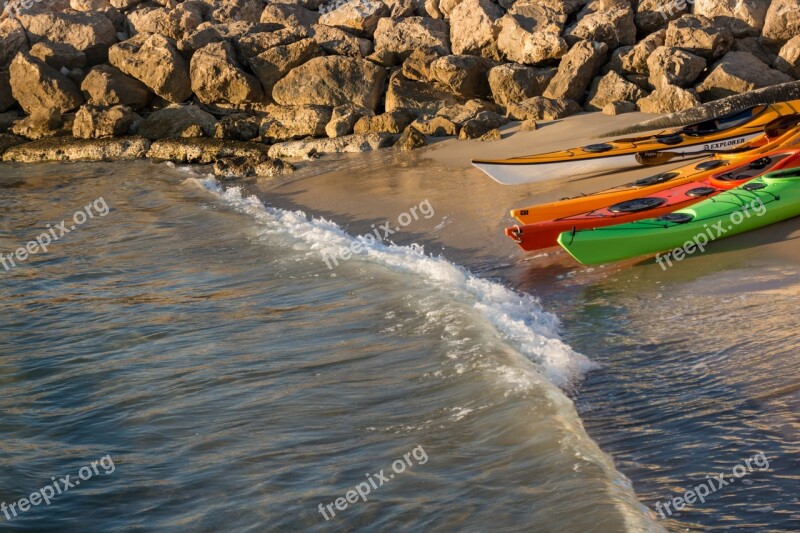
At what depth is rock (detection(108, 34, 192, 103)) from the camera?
52.0 feet

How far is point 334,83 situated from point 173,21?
174 inches

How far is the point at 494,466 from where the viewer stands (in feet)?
14.6

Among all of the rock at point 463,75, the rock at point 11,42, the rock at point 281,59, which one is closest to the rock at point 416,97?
the rock at point 463,75

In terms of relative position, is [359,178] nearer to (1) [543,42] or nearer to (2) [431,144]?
(2) [431,144]

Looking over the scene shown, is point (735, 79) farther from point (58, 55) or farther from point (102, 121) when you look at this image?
point (58, 55)

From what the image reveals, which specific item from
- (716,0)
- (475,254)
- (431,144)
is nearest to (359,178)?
(431,144)

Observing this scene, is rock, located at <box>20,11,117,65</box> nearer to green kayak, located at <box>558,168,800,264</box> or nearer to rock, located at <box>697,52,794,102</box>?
rock, located at <box>697,52,794,102</box>

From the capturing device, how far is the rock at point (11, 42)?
1745 cm

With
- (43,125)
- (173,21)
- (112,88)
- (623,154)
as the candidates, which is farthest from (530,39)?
(43,125)

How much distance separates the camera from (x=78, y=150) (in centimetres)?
1560

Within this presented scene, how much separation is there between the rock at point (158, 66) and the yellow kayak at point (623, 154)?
8013mm

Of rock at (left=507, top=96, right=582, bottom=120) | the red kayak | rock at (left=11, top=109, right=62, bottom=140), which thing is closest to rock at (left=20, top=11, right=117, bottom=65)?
rock at (left=11, top=109, right=62, bottom=140)

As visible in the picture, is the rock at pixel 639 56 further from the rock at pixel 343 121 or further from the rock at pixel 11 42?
the rock at pixel 11 42

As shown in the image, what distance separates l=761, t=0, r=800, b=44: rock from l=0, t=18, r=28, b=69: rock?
525 inches
